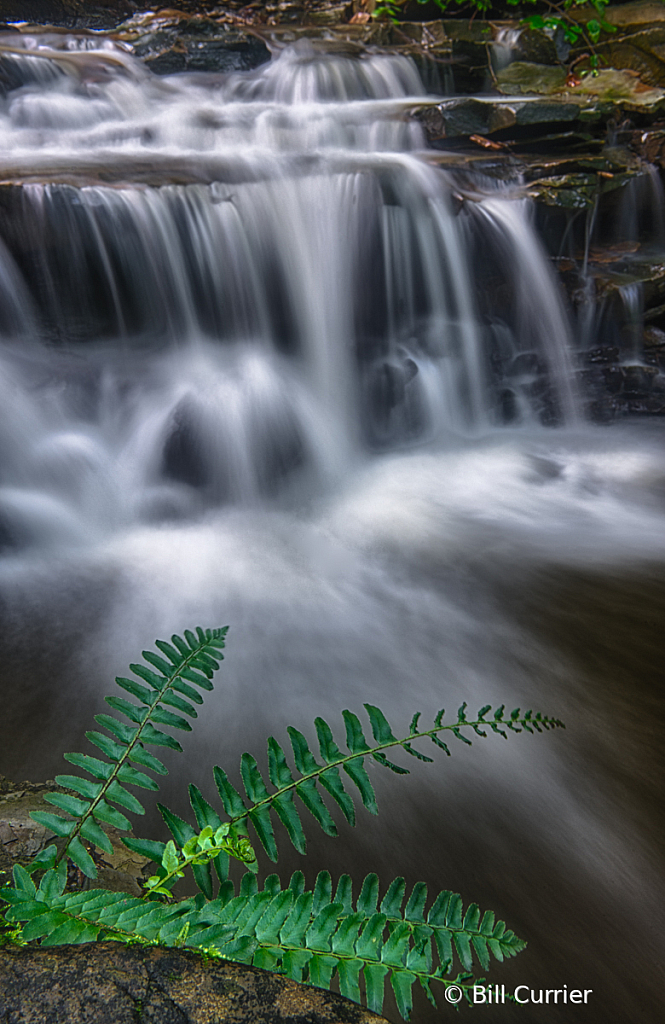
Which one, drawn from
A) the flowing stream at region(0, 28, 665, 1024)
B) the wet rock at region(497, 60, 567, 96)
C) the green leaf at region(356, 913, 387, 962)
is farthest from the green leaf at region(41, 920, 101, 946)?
the wet rock at region(497, 60, 567, 96)

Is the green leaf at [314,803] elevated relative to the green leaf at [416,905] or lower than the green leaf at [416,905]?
elevated

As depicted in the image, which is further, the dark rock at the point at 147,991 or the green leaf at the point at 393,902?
the green leaf at the point at 393,902

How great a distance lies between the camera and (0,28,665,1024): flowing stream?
2.21m

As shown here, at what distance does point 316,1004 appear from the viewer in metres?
0.74

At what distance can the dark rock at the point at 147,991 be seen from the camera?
68cm

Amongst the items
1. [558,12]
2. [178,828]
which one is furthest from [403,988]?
[558,12]

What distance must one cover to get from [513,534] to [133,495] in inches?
105

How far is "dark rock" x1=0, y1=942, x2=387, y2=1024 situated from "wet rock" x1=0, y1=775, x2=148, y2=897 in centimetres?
85

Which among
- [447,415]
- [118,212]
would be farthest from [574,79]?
[118,212]

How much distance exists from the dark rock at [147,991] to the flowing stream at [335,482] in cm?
105

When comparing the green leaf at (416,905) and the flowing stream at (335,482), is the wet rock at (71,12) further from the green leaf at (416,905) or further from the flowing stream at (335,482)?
the green leaf at (416,905)

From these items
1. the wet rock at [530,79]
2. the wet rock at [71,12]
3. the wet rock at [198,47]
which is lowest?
the wet rock at [530,79]

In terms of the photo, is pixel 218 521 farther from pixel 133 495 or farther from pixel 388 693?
pixel 388 693

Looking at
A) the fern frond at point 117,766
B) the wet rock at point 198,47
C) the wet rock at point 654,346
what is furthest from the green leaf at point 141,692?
the wet rock at point 198,47
